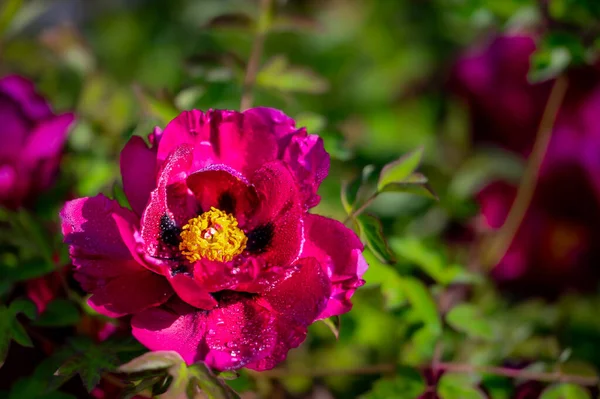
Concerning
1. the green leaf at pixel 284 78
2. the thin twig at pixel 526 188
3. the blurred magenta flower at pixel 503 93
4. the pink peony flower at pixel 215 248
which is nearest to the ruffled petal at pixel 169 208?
the pink peony flower at pixel 215 248

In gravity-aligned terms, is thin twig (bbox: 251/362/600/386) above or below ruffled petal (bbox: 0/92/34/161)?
below

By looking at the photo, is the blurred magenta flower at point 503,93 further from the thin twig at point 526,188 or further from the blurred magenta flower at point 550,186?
the thin twig at point 526,188

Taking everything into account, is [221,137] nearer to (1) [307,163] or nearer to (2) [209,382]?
(1) [307,163]

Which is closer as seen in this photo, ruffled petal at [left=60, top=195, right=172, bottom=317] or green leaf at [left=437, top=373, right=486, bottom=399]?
ruffled petal at [left=60, top=195, right=172, bottom=317]

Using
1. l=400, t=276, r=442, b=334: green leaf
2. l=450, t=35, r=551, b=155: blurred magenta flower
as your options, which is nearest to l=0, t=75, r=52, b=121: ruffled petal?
l=400, t=276, r=442, b=334: green leaf

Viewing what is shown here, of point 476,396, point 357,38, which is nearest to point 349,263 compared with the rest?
point 476,396

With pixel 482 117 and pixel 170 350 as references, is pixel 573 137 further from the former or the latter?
pixel 170 350

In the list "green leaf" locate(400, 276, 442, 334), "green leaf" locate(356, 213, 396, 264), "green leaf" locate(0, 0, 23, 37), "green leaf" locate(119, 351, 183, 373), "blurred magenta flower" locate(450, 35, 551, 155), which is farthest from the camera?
"blurred magenta flower" locate(450, 35, 551, 155)

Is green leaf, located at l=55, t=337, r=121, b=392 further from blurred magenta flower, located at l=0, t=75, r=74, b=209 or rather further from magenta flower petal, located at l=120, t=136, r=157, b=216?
blurred magenta flower, located at l=0, t=75, r=74, b=209
